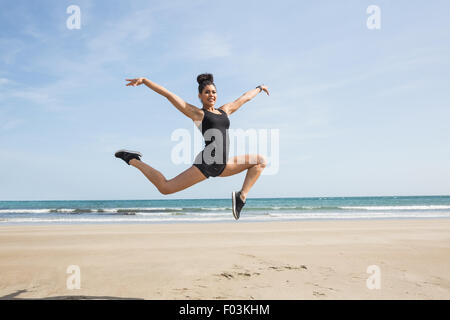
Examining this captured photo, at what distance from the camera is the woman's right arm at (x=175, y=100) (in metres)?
3.92

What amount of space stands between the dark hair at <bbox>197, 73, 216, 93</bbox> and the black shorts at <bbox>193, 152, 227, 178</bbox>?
964mm

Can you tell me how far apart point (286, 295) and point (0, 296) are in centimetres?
457

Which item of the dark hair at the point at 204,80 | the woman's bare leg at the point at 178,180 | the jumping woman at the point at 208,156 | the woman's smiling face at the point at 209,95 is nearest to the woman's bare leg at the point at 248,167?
the jumping woman at the point at 208,156

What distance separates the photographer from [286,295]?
5.09m

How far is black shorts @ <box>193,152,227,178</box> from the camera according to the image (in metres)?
4.17

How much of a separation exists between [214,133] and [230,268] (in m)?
3.57

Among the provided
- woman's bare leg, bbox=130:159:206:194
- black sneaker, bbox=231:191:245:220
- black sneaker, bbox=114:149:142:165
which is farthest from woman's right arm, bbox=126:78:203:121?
black sneaker, bbox=231:191:245:220

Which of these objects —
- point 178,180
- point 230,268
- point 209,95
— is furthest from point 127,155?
point 230,268

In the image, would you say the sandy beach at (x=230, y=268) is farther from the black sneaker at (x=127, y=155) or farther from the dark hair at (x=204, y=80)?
the dark hair at (x=204, y=80)

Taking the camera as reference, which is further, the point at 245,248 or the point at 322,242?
the point at 322,242

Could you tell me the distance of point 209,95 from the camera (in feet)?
14.4

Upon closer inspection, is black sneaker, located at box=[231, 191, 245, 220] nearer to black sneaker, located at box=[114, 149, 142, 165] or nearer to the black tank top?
the black tank top
